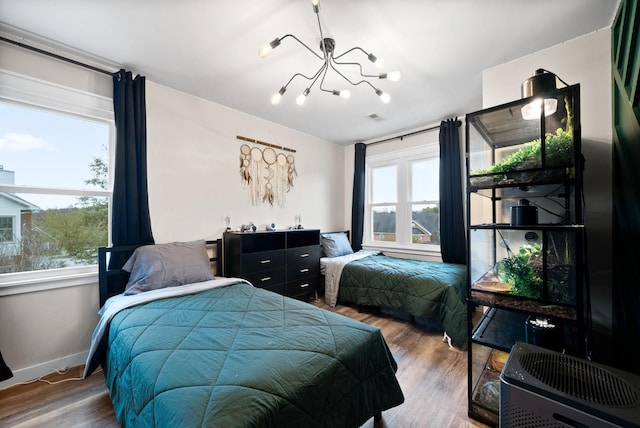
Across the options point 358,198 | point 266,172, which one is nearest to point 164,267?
point 266,172

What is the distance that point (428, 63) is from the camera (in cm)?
221

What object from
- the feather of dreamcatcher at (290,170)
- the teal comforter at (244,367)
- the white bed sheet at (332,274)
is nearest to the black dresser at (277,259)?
the white bed sheet at (332,274)

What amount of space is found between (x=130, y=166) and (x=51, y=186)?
1.92ft

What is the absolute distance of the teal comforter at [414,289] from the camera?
2453 millimetres

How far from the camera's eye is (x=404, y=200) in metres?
4.12

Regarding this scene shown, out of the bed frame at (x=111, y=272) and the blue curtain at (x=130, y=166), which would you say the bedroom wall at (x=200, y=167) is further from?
the bed frame at (x=111, y=272)

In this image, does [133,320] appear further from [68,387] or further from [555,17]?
[555,17]

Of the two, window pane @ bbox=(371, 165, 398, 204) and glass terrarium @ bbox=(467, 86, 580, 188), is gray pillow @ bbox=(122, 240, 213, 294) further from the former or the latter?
window pane @ bbox=(371, 165, 398, 204)

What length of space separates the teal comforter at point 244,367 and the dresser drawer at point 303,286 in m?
1.53

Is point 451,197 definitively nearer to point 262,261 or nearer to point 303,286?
point 303,286

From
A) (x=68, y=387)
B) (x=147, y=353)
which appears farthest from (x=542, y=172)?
(x=68, y=387)

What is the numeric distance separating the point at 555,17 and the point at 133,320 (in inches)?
134

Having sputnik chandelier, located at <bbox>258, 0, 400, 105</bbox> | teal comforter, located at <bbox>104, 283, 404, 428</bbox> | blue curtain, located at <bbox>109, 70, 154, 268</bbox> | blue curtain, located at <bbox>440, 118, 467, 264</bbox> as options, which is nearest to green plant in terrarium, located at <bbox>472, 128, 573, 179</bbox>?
sputnik chandelier, located at <bbox>258, 0, 400, 105</bbox>

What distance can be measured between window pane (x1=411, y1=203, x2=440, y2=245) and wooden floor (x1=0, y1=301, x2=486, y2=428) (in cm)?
183
